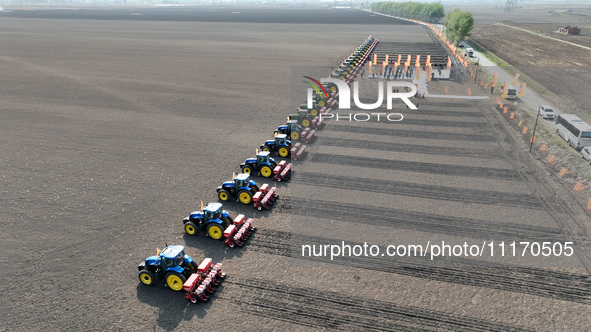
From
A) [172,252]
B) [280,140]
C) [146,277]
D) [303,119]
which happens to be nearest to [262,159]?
[280,140]

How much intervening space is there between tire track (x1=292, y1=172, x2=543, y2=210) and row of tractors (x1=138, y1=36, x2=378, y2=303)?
197 centimetres

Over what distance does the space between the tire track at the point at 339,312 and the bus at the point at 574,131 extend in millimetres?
19066

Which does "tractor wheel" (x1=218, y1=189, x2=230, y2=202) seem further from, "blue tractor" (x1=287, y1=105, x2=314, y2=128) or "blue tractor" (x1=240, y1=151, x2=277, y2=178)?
"blue tractor" (x1=287, y1=105, x2=314, y2=128)

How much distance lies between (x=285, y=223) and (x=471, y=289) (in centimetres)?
854

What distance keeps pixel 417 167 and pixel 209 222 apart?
13.9 meters

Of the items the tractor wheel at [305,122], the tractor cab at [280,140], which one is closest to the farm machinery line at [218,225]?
the tractor cab at [280,140]

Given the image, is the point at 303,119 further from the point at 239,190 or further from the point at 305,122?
the point at 239,190

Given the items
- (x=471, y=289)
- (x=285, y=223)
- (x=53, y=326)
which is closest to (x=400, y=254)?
(x=471, y=289)

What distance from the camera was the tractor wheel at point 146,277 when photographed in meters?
13.9

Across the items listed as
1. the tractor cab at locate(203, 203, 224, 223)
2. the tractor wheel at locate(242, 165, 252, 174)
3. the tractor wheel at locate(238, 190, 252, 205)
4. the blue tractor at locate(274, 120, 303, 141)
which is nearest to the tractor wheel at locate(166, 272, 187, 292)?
the tractor cab at locate(203, 203, 224, 223)

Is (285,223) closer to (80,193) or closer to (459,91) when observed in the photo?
(80,193)

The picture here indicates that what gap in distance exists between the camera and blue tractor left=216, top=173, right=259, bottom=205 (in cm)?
1916

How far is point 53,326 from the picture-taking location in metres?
12.4

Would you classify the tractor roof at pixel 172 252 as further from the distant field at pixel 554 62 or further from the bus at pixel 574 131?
the distant field at pixel 554 62
